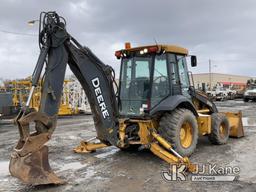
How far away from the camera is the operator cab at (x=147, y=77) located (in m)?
7.00

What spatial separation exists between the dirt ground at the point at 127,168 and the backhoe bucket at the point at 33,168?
233 mm

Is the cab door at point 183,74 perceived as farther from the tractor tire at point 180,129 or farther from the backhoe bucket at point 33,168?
the backhoe bucket at point 33,168

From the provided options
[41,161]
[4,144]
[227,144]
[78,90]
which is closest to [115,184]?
[41,161]

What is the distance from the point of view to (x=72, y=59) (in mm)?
5992

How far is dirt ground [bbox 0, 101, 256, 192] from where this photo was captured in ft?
17.6

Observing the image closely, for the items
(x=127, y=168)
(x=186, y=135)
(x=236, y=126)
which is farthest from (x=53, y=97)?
(x=236, y=126)

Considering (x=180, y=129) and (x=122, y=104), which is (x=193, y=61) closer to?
(x=180, y=129)

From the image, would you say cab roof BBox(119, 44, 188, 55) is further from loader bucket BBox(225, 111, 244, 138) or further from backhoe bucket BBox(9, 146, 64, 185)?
backhoe bucket BBox(9, 146, 64, 185)

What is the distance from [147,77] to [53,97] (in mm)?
2385

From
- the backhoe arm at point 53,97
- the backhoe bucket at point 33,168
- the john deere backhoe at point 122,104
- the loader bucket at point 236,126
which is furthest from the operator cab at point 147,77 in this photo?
the loader bucket at point 236,126

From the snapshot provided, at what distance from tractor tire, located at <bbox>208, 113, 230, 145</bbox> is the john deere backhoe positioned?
1.0 inches

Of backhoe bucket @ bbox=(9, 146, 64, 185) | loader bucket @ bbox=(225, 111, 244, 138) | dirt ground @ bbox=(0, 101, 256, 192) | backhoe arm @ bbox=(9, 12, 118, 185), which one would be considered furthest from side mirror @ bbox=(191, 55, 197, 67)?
backhoe bucket @ bbox=(9, 146, 64, 185)

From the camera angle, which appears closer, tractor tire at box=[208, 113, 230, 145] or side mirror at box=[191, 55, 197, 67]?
side mirror at box=[191, 55, 197, 67]

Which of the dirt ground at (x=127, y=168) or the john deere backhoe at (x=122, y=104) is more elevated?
the john deere backhoe at (x=122, y=104)
